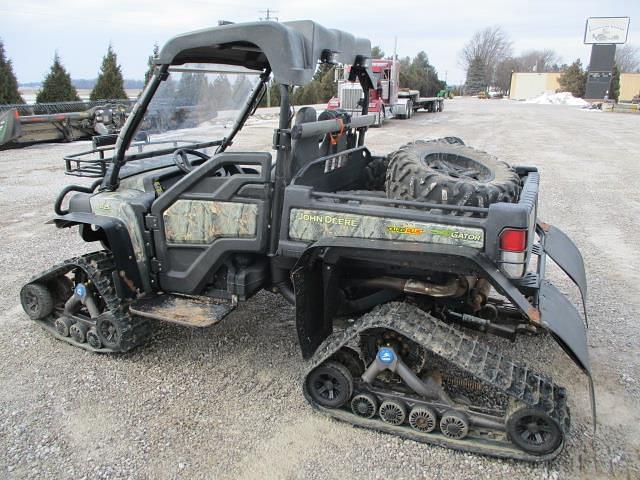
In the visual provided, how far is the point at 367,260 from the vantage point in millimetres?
3273

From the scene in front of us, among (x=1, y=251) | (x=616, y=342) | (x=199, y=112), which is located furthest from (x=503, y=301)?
(x=1, y=251)

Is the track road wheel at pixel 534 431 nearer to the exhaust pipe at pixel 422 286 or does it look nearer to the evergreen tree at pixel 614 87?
the exhaust pipe at pixel 422 286

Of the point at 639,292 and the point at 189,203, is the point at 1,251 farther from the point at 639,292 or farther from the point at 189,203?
the point at 639,292

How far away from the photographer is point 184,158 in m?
4.21

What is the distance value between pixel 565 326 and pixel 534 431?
0.59 m

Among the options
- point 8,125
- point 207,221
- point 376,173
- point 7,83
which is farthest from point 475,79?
point 207,221

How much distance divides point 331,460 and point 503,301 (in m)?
2.27

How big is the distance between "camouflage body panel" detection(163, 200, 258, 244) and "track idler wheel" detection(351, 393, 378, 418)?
120 cm

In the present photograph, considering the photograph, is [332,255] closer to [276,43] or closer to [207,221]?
[207,221]

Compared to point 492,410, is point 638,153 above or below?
below

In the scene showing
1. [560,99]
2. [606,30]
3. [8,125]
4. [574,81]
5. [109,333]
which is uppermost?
[606,30]

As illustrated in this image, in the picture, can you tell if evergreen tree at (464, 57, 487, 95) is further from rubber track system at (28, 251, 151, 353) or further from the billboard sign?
rubber track system at (28, 251, 151, 353)

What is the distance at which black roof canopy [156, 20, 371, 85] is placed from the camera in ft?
10.4

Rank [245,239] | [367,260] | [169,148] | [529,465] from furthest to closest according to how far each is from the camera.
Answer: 1. [169,148]
2. [245,239]
3. [367,260]
4. [529,465]
